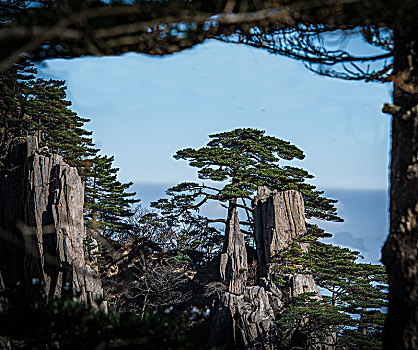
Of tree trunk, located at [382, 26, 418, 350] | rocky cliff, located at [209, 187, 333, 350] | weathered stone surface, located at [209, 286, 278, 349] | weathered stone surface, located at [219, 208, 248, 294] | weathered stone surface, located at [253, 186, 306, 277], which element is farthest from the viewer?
weathered stone surface, located at [253, 186, 306, 277]

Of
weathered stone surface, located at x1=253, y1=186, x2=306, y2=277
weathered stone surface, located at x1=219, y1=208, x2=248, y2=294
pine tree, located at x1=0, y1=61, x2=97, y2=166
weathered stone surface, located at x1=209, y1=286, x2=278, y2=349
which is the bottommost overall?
weathered stone surface, located at x1=209, y1=286, x2=278, y2=349

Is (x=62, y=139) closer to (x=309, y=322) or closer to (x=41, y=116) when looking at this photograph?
(x=41, y=116)

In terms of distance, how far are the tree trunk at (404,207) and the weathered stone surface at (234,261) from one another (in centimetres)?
1063

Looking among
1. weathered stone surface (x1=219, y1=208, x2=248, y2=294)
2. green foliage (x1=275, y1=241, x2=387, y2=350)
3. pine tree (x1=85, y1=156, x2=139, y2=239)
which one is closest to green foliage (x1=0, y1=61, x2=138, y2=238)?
pine tree (x1=85, y1=156, x2=139, y2=239)

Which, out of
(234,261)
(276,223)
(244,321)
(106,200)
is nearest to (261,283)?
(234,261)

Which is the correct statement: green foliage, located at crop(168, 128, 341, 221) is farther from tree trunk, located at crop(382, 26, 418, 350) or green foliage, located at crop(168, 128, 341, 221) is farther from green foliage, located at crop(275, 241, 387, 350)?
tree trunk, located at crop(382, 26, 418, 350)

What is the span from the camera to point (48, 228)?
12781mm

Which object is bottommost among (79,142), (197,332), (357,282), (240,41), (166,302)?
(197,332)

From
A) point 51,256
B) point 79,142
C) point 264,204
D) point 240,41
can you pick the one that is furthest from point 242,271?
point 240,41

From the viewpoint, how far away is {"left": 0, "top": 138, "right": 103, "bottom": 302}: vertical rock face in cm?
1239

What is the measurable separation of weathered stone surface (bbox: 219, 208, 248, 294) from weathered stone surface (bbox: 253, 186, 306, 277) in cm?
85

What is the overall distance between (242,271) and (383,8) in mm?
12164

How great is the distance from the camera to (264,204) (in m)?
15.3

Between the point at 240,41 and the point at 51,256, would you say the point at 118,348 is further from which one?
the point at 51,256
